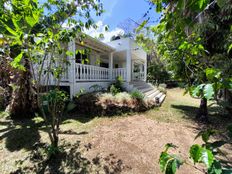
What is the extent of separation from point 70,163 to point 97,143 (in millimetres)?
1066

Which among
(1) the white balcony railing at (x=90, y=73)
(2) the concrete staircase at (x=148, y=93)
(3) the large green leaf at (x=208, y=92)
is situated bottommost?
(2) the concrete staircase at (x=148, y=93)

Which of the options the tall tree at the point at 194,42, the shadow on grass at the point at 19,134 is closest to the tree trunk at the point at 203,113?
the tall tree at the point at 194,42

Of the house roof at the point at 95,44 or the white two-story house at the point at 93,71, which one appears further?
the house roof at the point at 95,44

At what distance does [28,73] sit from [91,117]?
3286 mm

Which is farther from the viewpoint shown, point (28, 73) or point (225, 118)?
point (225, 118)

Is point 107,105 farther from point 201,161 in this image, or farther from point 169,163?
point 201,161

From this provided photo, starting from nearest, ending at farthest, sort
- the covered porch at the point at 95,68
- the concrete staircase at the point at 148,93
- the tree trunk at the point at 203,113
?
the tree trunk at the point at 203,113 < the covered porch at the point at 95,68 < the concrete staircase at the point at 148,93

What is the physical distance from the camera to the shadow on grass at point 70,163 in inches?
147

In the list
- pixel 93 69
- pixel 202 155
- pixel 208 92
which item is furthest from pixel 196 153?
pixel 93 69

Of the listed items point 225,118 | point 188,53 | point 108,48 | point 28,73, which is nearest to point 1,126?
point 28,73

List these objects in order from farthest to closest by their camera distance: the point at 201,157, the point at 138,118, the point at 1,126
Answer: the point at 138,118 → the point at 1,126 → the point at 201,157

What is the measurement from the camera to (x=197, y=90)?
3.77 feet

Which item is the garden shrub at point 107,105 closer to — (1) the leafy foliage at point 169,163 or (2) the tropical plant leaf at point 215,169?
(1) the leafy foliage at point 169,163

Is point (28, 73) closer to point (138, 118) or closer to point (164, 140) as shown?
point (138, 118)
